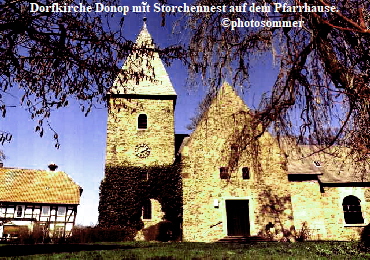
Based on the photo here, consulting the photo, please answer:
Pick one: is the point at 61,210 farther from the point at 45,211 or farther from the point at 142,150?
the point at 142,150

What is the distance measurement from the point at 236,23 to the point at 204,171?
13.4 m

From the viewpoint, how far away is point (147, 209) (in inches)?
742

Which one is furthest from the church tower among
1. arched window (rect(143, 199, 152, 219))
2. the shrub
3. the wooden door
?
the wooden door

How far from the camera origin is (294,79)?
4.45 m

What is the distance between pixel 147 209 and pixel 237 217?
5.56 meters

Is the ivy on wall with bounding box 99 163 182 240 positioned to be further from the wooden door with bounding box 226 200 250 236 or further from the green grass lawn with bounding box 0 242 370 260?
the green grass lawn with bounding box 0 242 370 260

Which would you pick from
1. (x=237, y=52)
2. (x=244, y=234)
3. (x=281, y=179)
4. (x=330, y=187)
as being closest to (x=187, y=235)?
(x=244, y=234)

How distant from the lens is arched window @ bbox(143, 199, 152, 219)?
1875 cm

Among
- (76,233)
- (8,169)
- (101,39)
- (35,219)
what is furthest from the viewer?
(8,169)

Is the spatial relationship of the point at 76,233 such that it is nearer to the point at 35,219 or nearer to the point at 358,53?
the point at 35,219

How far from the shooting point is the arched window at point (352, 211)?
1845cm

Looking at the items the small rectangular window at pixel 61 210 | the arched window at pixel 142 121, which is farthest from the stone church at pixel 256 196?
the small rectangular window at pixel 61 210

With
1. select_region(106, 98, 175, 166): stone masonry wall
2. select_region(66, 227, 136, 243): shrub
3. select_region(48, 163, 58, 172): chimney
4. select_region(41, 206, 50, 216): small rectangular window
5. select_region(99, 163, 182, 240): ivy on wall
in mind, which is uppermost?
select_region(106, 98, 175, 166): stone masonry wall

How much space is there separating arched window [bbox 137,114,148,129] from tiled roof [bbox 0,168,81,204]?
8.97 meters
